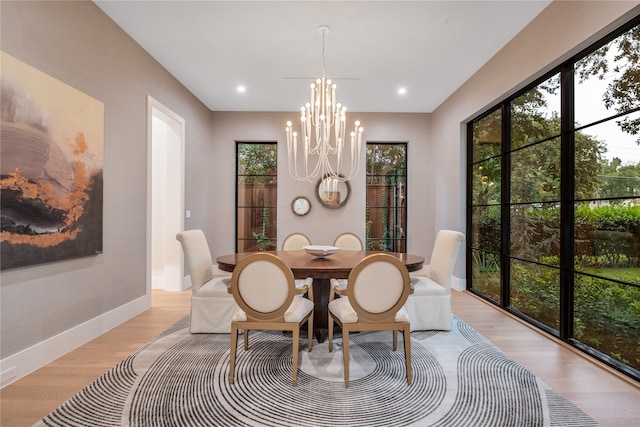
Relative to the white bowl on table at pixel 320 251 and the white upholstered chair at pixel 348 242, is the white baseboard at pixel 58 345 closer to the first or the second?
the white bowl on table at pixel 320 251

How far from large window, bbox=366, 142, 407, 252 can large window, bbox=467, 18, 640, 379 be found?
1991 mm

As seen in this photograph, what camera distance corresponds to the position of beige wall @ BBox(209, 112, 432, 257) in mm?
5523

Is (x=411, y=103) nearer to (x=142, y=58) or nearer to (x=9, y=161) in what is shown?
(x=142, y=58)

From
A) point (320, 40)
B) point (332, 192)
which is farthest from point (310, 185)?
point (320, 40)

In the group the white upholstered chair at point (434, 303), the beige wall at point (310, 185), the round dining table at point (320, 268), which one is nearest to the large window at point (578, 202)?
the white upholstered chair at point (434, 303)

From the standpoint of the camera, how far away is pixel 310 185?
5547mm

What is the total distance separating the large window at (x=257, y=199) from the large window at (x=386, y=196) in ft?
5.57

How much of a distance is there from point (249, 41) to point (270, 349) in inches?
115

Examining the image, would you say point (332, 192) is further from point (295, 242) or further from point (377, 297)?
point (377, 297)

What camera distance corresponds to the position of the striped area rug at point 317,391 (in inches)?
66.3

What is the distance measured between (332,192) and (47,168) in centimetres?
386

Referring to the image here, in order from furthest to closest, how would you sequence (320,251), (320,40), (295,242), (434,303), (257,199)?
(257,199)
(295,242)
(320,40)
(434,303)
(320,251)

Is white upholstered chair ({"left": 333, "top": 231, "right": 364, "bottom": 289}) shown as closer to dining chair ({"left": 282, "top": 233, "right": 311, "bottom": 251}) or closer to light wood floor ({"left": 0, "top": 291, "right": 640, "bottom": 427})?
dining chair ({"left": 282, "top": 233, "right": 311, "bottom": 251})

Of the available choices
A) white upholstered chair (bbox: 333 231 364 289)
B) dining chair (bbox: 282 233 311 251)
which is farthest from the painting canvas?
white upholstered chair (bbox: 333 231 364 289)
